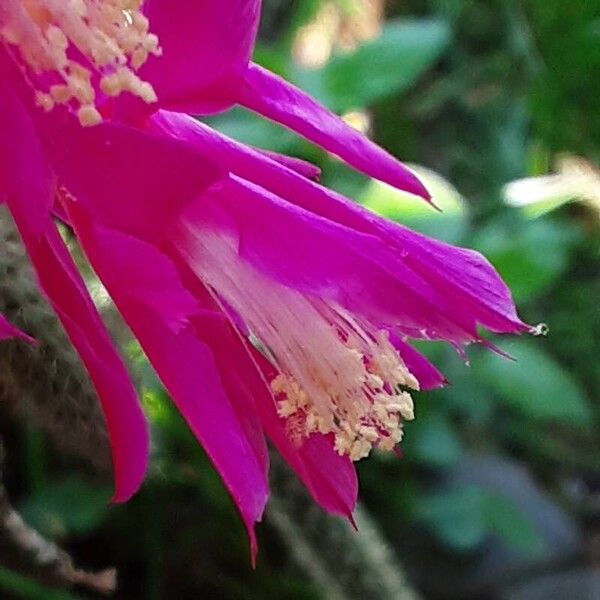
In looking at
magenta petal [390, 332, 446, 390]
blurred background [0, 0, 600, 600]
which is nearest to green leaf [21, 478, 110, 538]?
blurred background [0, 0, 600, 600]

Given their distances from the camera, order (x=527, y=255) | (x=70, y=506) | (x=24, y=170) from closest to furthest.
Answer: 1. (x=24, y=170)
2. (x=70, y=506)
3. (x=527, y=255)

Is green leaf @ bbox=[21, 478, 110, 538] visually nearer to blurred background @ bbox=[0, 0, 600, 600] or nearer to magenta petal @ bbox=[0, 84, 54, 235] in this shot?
blurred background @ bbox=[0, 0, 600, 600]

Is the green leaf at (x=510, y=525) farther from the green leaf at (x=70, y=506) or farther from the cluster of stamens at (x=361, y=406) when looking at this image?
the cluster of stamens at (x=361, y=406)

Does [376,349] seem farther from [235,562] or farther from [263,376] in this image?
[235,562]

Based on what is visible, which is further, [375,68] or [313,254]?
[375,68]

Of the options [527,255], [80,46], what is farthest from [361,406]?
[527,255]

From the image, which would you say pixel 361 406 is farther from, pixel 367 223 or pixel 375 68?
pixel 375 68
